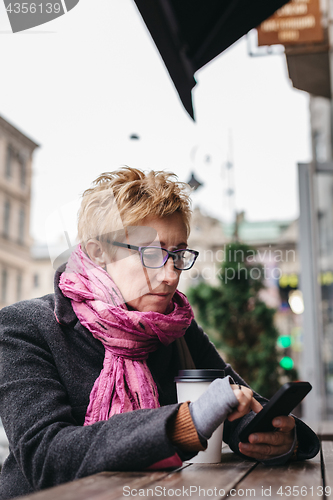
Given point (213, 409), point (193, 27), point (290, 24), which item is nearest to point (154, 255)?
point (213, 409)

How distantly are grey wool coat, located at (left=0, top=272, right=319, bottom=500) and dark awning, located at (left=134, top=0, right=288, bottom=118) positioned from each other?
45.0 inches

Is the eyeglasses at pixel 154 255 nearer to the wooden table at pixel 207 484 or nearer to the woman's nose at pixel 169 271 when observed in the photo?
the woman's nose at pixel 169 271

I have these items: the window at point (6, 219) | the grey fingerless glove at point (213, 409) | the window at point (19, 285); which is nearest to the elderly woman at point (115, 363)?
the grey fingerless glove at point (213, 409)

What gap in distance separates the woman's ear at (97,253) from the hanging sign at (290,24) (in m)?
2.40

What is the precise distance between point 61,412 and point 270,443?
400 mm

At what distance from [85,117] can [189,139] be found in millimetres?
634

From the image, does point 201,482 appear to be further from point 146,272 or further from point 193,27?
point 193,27

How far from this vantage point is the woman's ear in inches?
43.7

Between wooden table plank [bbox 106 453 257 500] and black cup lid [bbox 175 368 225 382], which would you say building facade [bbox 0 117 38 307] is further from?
wooden table plank [bbox 106 453 257 500]

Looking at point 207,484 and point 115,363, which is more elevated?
point 115,363

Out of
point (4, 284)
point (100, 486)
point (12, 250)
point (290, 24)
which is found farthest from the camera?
point (12, 250)

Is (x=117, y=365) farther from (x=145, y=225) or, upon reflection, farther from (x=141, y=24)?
(x=141, y=24)

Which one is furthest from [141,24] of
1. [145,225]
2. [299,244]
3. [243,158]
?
[243,158]

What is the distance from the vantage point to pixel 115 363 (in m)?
1.02
